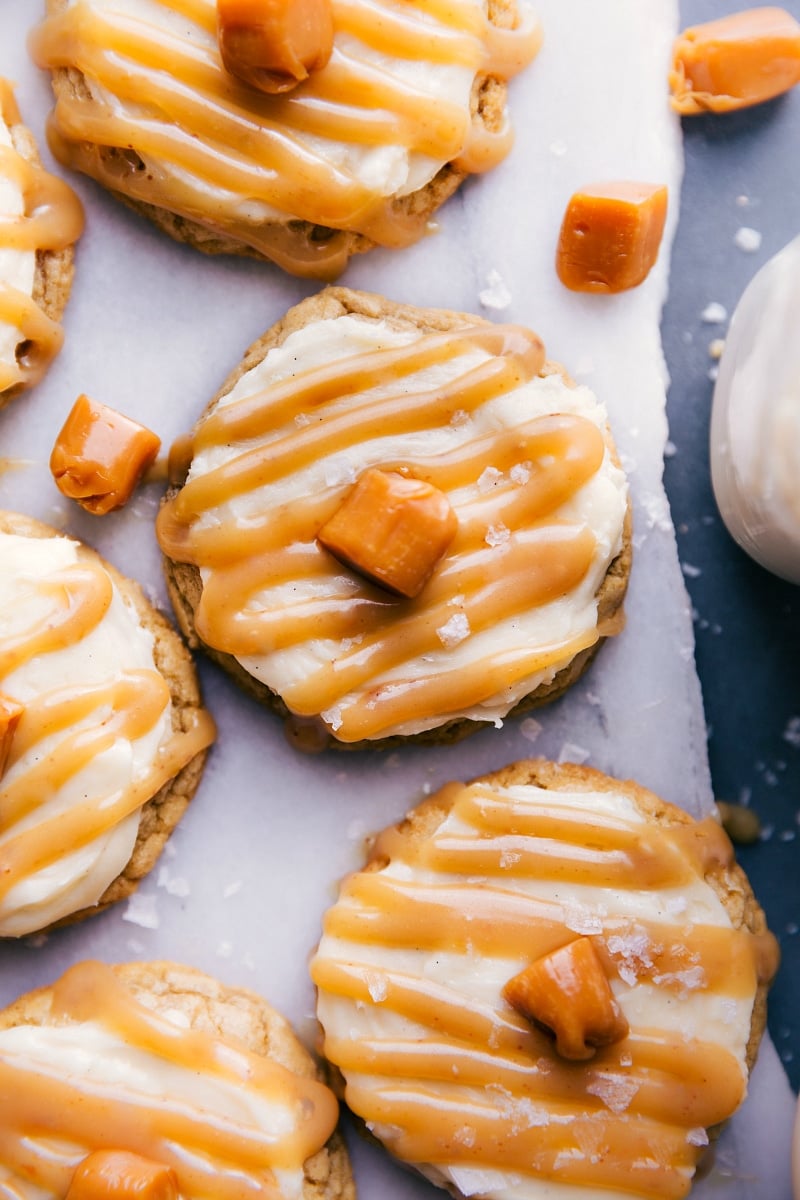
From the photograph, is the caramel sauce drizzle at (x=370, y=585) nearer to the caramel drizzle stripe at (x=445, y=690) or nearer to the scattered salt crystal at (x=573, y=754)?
the caramel drizzle stripe at (x=445, y=690)

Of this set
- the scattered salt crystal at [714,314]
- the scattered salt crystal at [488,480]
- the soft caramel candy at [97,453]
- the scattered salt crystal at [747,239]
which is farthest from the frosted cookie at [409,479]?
the scattered salt crystal at [747,239]

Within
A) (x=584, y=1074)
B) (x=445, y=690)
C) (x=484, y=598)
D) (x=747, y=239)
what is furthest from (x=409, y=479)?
(x=584, y=1074)

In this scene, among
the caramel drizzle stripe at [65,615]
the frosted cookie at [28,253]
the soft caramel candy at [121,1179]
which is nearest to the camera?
the soft caramel candy at [121,1179]

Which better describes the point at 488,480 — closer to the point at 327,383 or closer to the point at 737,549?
the point at 327,383

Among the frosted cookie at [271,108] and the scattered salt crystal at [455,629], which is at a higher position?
the frosted cookie at [271,108]

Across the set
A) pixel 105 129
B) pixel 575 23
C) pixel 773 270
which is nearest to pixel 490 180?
pixel 575 23

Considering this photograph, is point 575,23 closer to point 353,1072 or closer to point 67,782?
point 67,782

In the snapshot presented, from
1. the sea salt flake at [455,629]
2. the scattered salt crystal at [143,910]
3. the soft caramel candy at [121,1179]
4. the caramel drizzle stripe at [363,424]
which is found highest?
the caramel drizzle stripe at [363,424]
